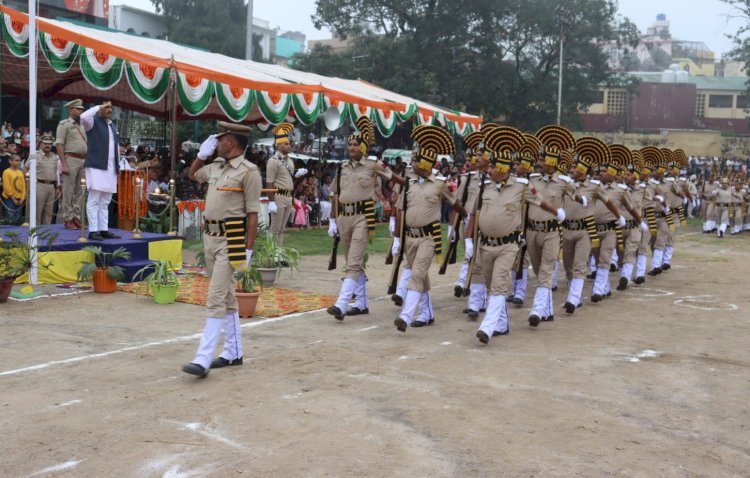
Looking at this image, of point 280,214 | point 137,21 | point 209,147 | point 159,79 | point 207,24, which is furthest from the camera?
point 207,24

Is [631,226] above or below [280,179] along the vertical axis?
below

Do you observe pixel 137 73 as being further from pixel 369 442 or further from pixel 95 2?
pixel 95 2

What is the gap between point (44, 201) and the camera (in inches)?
597

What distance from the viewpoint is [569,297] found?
11555 mm

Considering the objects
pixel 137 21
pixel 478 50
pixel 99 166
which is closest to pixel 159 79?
pixel 99 166

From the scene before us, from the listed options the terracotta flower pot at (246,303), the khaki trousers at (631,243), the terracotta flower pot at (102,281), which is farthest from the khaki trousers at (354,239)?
the khaki trousers at (631,243)

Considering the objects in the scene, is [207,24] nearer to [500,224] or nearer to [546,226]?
[546,226]

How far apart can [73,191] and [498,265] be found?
7.07 m

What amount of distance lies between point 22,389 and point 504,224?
16.4 ft

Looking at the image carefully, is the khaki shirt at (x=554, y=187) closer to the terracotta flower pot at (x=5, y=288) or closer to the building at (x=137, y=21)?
the terracotta flower pot at (x=5, y=288)

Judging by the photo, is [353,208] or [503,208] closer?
[503,208]

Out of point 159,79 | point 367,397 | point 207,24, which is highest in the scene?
point 207,24

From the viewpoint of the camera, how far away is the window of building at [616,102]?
63906mm

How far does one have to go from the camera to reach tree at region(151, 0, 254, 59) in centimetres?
5781
